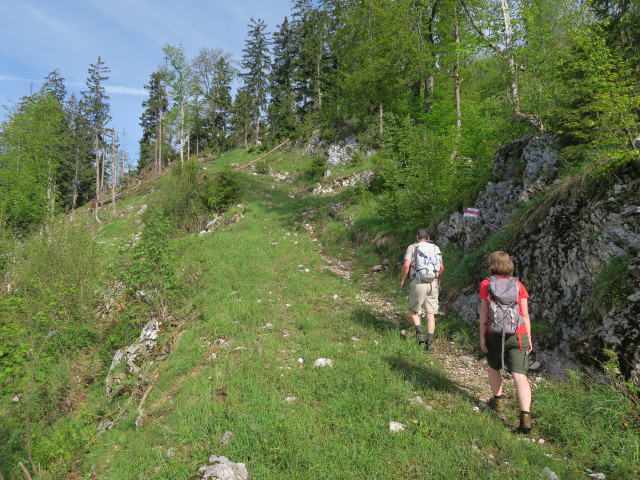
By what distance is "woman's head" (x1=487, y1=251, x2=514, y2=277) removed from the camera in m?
3.65

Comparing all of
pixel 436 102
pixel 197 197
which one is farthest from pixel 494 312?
pixel 197 197

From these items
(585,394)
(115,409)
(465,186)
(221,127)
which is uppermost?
(221,127)

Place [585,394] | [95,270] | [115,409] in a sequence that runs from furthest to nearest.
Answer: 1. [95,270]
2. [115,409]
3. [585,394]

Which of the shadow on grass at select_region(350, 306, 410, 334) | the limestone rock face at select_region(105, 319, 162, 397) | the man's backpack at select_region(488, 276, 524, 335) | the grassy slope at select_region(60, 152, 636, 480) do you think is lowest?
the limestone rock face at select_region(105, 319, 162, 397)

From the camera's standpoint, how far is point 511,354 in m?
3.49

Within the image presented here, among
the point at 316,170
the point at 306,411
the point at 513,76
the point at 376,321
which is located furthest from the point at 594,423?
Result: the point at 316,170

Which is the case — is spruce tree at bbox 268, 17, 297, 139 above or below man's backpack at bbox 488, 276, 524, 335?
above

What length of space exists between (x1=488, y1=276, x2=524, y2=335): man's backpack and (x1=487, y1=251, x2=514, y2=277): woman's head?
12 centimetres

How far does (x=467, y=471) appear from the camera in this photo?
2854 millimetres

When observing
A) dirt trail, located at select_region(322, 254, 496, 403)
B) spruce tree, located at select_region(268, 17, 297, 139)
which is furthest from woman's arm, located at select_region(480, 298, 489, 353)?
spruce tree, located at select_region(268, 17, 297, 139)

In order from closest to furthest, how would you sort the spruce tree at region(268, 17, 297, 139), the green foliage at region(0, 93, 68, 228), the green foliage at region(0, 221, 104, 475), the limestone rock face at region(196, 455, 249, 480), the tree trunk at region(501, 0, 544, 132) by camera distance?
the limestone rock face at region(196, 455, 249, 480) → the green foliage at region(0, 221, 104, 475) → the tree trunk at region(501, 0, 544, 132) → the green foliage at region(0, 93, 68, 228) → the spruce tree at region(268, 17, 297, 139)

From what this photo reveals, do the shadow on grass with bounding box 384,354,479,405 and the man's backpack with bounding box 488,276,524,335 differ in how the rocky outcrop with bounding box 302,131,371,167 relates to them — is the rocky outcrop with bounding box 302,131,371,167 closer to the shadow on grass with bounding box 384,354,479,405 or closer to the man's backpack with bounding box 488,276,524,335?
the shadow on grass with bounding box 384,354,479,405

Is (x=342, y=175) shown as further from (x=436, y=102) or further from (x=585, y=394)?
(x=585, y=394)

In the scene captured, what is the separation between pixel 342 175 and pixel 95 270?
1670cm
